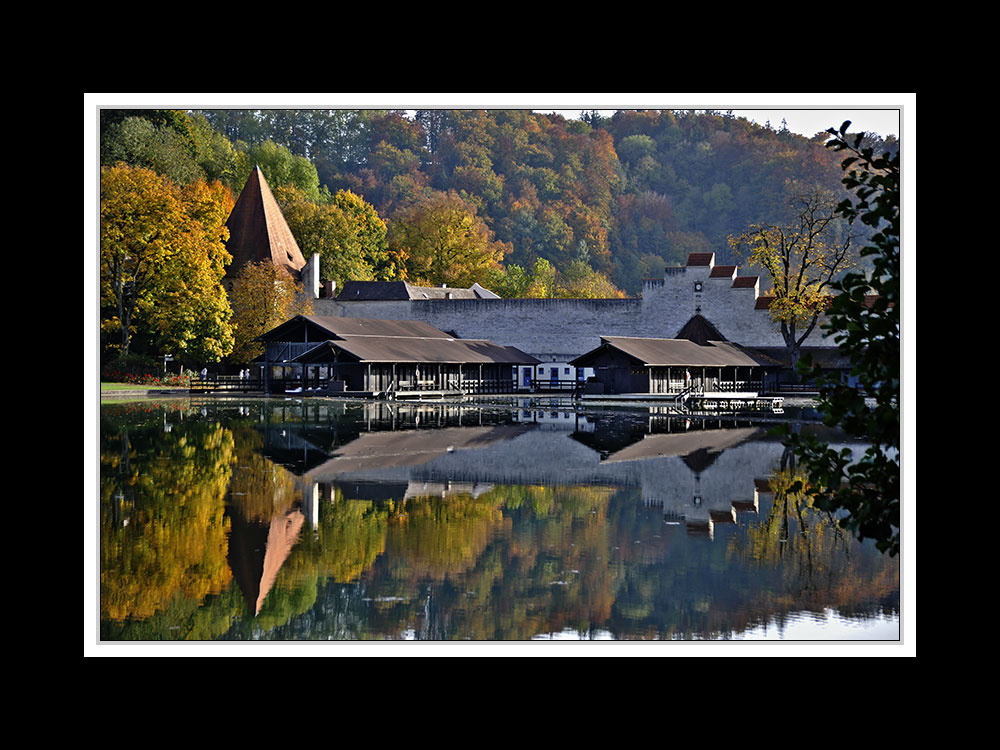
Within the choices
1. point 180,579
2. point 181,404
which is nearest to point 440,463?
point 180,579

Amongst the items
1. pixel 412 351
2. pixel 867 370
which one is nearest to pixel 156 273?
pixel 412 351

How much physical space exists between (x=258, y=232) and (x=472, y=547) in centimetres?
5687

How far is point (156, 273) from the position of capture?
159 feet

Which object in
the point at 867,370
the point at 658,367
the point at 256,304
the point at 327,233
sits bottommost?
the point at 867,370

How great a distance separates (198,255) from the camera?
4959cm

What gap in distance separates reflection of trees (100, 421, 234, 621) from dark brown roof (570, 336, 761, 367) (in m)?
26.6

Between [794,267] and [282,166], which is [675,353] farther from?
[282,166]

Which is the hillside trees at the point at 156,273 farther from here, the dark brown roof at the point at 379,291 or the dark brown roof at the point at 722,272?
the dark brown roof at the point at 722,272

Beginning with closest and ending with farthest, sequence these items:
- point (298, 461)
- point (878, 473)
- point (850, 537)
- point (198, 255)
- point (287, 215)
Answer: point (878, 473) → point (850, 537) → point (298, 461) → point (198, 255) → point (287, 215)

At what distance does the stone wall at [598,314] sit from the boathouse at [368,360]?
558 cm

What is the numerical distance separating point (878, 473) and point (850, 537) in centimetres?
703

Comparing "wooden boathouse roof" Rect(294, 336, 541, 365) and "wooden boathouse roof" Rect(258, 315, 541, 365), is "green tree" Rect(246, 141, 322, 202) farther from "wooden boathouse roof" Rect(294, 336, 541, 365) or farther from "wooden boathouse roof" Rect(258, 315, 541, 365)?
"wooden boathouse roof" Rect(294, 336, 541, 365)
